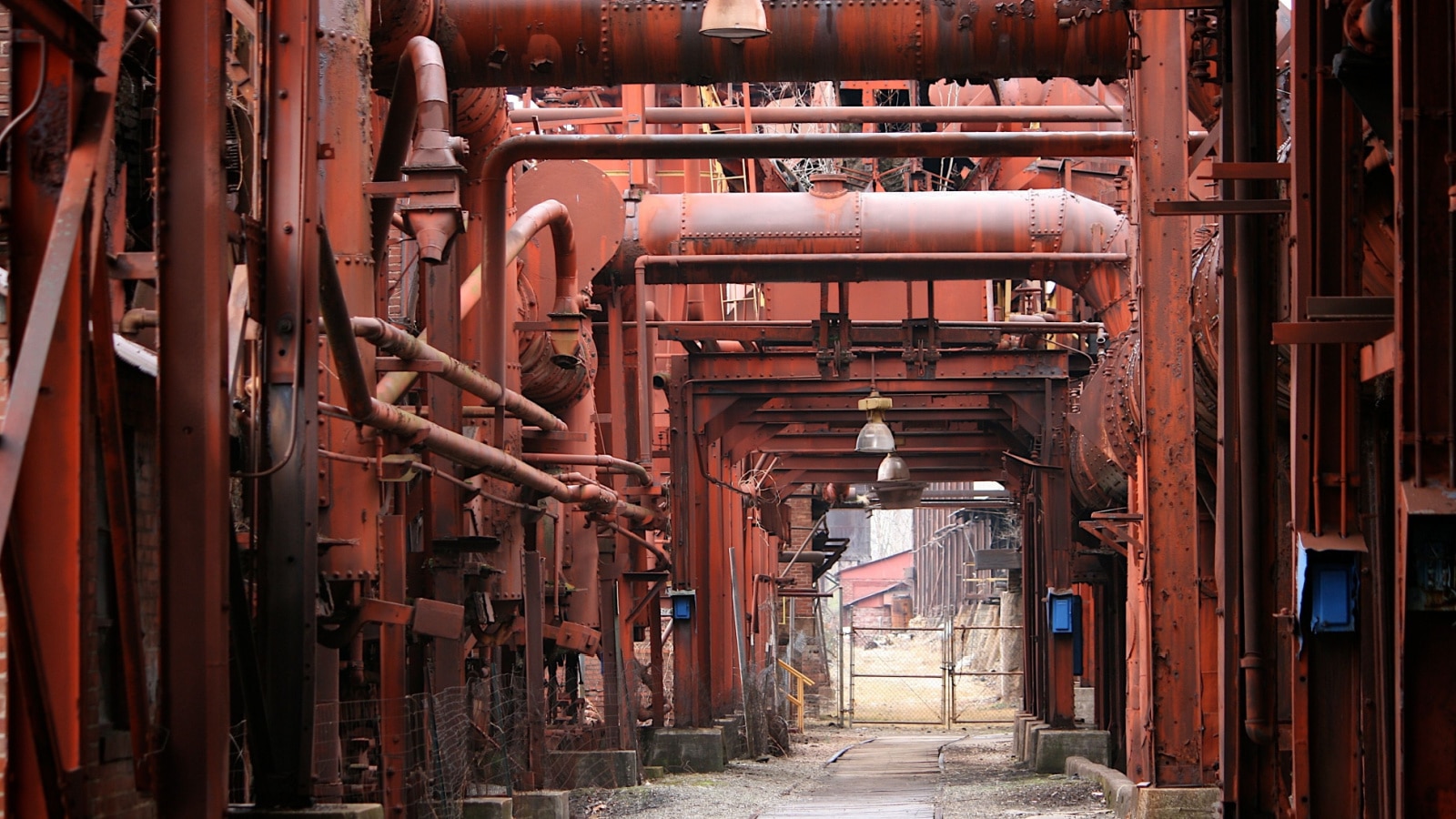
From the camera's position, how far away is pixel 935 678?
36.2m

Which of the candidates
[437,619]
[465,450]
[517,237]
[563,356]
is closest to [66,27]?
[465,450]

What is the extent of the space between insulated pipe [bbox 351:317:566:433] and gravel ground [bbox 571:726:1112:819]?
166 inches

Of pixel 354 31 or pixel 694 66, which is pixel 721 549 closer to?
pixel 694 66

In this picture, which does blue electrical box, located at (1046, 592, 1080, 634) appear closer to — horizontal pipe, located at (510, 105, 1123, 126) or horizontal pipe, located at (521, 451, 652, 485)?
horizontal pipe, located at (510, 105, 1123, 126)

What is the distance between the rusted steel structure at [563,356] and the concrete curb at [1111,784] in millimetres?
397

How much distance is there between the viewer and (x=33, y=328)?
4043 millimetres

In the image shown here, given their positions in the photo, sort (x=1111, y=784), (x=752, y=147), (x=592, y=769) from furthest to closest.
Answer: (x=592, y=769), (x=1111, y=784), (x=752, y=147)

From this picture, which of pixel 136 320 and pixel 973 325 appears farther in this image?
pixel 973 325

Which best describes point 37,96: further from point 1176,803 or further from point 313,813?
point 1176,803

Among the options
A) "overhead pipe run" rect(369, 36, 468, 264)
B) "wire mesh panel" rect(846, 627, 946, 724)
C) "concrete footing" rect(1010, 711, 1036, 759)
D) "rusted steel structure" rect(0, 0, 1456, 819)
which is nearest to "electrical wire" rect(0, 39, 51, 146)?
"rusted steel structure" rect(0, 0, 1456, 819)

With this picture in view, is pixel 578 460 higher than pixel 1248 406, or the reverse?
pixel 1248 406

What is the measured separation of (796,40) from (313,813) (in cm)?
636

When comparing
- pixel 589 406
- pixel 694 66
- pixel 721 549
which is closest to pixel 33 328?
pixel 694 66

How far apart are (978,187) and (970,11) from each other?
507 inches
